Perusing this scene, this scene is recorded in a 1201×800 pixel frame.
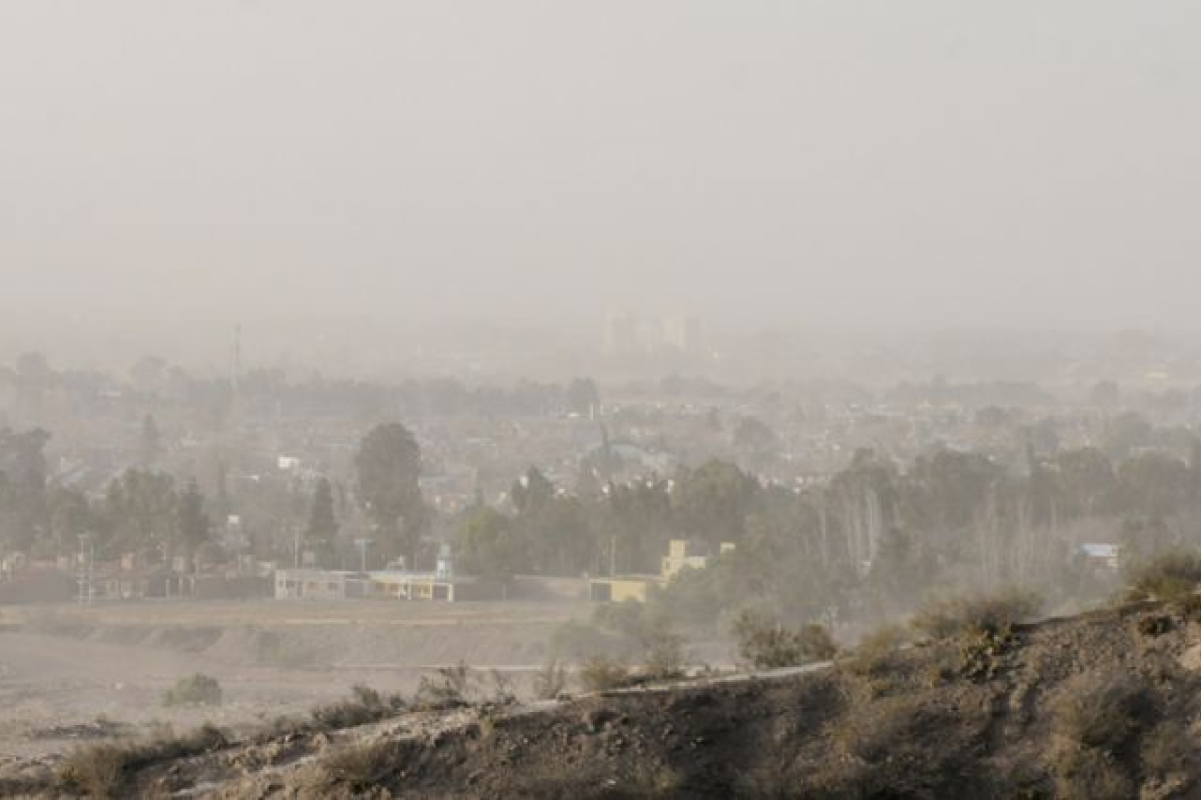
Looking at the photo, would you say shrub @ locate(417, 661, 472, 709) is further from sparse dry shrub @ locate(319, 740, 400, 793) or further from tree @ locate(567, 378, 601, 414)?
tree @ locate(567, 378, 601, 414)

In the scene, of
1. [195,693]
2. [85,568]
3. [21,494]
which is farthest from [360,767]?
[21,494]

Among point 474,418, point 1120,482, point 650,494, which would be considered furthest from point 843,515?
point 474,418

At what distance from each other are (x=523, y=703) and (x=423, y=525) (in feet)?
156

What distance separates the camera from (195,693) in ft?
105

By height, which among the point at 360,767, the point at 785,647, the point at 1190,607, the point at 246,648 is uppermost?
the point at 1190,607

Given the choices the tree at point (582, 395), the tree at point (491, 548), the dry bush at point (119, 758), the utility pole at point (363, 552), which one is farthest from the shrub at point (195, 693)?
the tree at point (582, 395)

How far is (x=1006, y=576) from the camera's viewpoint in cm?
4728

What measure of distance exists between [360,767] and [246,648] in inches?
1188

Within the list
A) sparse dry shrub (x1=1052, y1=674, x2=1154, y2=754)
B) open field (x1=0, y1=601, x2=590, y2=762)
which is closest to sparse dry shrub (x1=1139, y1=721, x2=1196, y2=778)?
sparse dry shrub (x1=1052, y1=674, x2=1154, y2=754)

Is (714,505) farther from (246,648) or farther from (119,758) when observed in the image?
(119,758)

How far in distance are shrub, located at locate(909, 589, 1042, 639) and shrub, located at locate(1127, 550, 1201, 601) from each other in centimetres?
82

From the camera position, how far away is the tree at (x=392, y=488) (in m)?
59.3

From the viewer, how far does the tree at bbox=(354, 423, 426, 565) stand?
59281 millimetres

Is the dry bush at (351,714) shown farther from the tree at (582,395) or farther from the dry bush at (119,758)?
the tree at (582,395)
